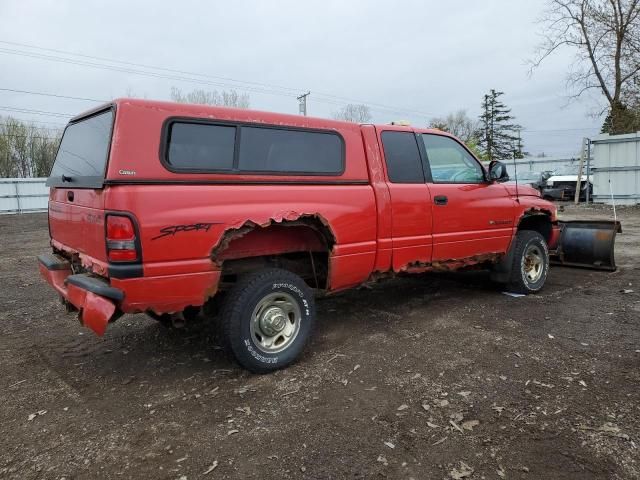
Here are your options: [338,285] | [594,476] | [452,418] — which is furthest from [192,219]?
[594,476]

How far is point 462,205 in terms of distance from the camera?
522cm

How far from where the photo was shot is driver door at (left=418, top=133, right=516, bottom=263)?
504 centimetres

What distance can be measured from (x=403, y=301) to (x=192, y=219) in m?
3.24

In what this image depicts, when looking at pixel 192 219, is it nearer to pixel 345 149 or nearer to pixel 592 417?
pixel 345 149

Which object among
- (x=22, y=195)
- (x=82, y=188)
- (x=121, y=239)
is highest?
(x=22, y=195)

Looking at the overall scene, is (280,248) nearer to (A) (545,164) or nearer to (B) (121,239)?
(B) (121,239)

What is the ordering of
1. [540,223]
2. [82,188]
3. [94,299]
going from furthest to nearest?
[540,223] → [82,188] → [94,299]

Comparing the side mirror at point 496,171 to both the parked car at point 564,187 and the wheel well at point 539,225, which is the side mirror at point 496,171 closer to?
the wheel well at point 539,225

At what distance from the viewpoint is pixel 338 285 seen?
4.37m

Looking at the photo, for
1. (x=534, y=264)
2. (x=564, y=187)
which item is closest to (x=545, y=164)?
(x=564, y=187)

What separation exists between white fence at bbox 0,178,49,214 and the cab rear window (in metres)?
26.2

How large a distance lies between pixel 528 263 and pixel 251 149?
4181mm

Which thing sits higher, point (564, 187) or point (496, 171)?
point (564, 187)

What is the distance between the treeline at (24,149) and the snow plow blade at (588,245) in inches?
1534
